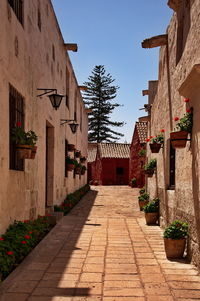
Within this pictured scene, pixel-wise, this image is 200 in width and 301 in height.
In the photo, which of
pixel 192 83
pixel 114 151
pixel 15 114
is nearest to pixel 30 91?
pixel 15 114

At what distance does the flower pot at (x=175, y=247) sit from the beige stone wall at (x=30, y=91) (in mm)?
2645

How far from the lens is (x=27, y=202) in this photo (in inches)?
240

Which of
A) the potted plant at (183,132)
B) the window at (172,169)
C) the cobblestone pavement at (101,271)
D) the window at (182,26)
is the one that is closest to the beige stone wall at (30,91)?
the cobblestone pavement at (101,271)

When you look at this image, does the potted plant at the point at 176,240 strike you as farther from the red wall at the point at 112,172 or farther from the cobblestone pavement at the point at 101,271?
the red wall at the point at 112,172

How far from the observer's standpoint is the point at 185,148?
5.37m

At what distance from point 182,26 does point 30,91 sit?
332 centimetres

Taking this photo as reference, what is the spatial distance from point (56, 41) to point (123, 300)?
7.88m

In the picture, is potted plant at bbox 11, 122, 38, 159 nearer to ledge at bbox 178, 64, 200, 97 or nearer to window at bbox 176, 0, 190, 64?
ledge at bbox 178, 64, 200, 97

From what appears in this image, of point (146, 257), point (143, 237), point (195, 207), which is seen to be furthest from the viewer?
point (143, 237)

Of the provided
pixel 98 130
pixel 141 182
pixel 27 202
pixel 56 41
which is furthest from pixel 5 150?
pixel 98 130

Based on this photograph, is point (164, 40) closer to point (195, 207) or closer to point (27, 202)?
point (195, 207)

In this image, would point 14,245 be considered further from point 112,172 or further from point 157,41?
point 112,172

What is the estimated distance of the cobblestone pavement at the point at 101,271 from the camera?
3.57 meters

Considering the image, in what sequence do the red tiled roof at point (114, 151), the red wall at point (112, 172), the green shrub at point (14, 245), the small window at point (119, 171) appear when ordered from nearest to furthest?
the green shrub at point (14, 245)
the red wall at point (112, 172)
the red tiled roof at point (114, 151)
the small window at point (119, 171)
